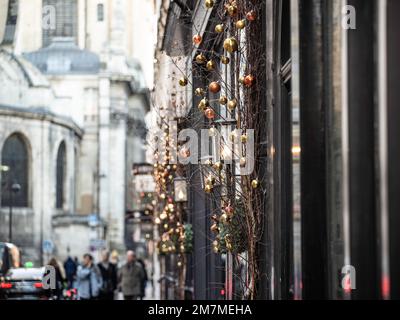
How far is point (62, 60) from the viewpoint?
88188mm

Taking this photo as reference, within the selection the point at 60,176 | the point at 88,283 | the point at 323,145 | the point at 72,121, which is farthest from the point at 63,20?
the point at 323,145

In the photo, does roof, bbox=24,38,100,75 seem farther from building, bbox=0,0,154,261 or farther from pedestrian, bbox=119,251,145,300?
pedestrian, bbox=119,251,145,300

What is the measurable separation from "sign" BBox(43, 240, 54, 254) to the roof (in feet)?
61.8

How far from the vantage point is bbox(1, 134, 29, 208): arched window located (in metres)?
69.3

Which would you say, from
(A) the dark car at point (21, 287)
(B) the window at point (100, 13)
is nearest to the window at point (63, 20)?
(B) the window at point (100, 13)

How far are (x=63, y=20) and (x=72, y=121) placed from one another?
9.89m

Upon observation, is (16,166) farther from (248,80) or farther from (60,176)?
(248,80)

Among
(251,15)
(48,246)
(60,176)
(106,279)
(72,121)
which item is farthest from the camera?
(72,121)

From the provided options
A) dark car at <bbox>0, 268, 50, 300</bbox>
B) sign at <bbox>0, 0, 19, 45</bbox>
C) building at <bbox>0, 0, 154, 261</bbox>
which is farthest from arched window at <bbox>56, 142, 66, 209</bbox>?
dark car at <bbox>0, 268, 50, 300</bbox>

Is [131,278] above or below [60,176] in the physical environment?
below

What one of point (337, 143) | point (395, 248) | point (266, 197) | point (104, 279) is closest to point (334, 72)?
point (337, 143)

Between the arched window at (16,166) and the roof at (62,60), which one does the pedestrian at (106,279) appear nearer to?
the arched window at (16,166)

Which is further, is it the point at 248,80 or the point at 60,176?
the point at 60,176

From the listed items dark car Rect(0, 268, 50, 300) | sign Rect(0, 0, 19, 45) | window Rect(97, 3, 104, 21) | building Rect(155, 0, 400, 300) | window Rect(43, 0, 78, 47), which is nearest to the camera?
building Rect(155, 0, 400, 300)
